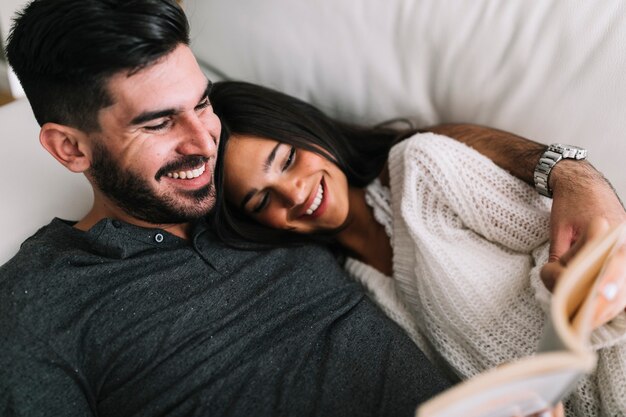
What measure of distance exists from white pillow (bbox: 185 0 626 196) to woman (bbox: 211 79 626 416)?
104 millimetres

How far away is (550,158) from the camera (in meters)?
0.97

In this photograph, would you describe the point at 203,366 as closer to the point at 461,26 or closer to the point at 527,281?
the point at 527,281

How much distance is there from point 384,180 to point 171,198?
510 millimetres

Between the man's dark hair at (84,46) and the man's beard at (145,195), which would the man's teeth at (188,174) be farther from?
the man's dark hair at (84,46)

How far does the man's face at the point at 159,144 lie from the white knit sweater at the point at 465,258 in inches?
15.5

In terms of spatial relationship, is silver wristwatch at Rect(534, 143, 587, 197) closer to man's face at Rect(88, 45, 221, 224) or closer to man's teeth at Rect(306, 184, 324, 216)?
man's teeth at Rect(306, 184, 324, 216)

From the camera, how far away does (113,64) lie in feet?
→ 2.69

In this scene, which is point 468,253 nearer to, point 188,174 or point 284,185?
point 284,185

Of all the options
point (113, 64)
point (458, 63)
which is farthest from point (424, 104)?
point (113, 64)

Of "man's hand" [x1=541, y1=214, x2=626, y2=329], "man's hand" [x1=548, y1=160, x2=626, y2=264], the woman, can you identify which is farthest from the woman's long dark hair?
"man's hand" [x1=541, y1=214, x2=626, y2=329]

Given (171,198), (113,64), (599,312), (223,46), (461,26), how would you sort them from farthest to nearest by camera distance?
(223,46)
(461,26)
(171,198)
(113,64)
(599,312)

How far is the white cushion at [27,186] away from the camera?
1.08m

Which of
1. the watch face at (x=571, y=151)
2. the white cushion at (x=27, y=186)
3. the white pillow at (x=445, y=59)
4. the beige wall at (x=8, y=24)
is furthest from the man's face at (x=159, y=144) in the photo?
the watch face at (x=571, y=151)

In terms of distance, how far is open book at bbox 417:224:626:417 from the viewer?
0.42 m
